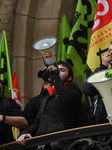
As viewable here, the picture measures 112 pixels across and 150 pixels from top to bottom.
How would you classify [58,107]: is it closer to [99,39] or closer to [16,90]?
[99,39]

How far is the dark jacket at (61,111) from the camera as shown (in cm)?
547

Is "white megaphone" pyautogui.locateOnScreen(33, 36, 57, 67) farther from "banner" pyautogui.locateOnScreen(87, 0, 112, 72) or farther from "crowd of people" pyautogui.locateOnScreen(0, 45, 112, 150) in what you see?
"banner" pyautogui.locateOnScreen(87, 0, 112, 72)

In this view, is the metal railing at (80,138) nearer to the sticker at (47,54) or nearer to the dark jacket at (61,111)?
the dark jacket at (61,111)

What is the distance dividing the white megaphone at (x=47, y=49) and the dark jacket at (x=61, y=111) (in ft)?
1.03

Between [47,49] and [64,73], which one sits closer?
[47,49]

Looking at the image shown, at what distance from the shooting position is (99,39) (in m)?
6.87

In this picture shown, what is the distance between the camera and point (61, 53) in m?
8.48

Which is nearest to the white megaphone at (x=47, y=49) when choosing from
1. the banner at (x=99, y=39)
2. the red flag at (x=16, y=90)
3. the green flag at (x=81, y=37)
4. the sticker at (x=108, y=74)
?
the banner at (x=99, y=39)

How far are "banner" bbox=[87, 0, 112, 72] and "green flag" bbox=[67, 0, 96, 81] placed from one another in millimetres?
896

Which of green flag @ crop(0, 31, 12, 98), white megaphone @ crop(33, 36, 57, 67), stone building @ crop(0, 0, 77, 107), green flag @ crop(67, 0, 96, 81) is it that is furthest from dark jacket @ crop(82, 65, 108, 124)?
stone building @ crop(0, 0, 77, 107)

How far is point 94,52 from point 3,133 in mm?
1710

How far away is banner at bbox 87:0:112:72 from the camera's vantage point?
678cm

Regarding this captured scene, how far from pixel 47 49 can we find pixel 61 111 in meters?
0.78

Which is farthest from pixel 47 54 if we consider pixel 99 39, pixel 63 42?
pixel 63 42
